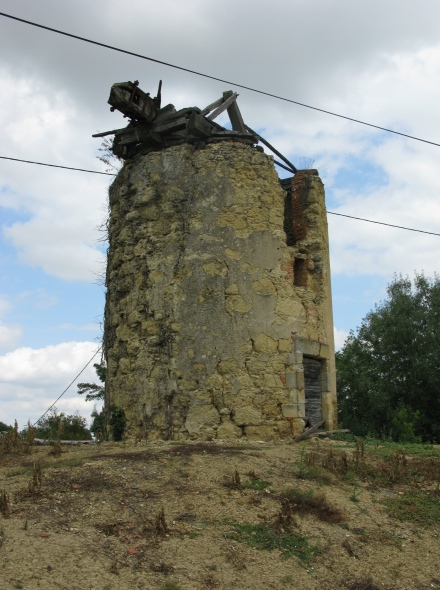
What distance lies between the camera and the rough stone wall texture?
1091cm

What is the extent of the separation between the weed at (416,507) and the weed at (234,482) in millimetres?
1832

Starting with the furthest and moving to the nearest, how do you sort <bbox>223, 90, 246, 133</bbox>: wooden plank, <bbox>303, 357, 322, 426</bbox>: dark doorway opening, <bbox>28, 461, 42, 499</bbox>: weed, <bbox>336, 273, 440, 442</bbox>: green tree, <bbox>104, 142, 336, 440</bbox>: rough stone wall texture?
<bbox>336, 273, 440, 442</bbox>: green tree < <bbox>223, 90, 246, 133</bbox>: wooden plank < <bbox>303, 357, 322, 426</bbox>: dark doorway opening < <bbox>104, 142, 336, 440</bbox>: rough stone wall texture < <bbox>28, 461, 42, 499</bbox>: weed

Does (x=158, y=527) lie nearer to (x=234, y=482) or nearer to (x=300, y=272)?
(x=234, y=482)

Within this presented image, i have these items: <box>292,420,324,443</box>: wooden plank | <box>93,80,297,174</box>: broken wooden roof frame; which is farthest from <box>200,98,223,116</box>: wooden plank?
<box>292,420,324,443</box>: wooden plank

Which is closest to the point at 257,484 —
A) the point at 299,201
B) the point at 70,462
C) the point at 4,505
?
the point at 70,462

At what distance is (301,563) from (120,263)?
7.51 m

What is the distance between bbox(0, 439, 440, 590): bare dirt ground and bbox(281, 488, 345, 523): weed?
0.02 metres

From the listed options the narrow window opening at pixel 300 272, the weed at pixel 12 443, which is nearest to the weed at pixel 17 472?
the weed at pixel 12 443

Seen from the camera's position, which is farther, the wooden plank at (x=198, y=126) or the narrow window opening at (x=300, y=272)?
the narrow window opening at (x=300, y=272)

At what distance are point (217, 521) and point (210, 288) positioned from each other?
4.99 m

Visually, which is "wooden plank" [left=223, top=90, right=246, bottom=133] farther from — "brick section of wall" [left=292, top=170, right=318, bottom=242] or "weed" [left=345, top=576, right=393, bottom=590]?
"weed" [left=345, top=576, right=393, bottom=590]

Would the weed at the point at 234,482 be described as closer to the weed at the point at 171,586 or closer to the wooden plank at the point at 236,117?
the weed at the point at 171,586

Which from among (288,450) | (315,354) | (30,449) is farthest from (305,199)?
(30,449)

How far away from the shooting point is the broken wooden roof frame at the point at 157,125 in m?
12.0
